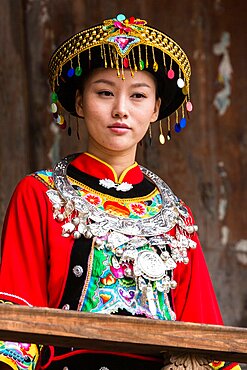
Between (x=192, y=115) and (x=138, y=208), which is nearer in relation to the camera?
(x=138, y=208)

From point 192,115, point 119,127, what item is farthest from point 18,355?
point 192,115

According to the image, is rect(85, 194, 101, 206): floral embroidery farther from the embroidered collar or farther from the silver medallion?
the silver medallion

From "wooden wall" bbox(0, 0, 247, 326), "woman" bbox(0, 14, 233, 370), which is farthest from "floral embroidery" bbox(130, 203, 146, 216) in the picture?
"wooden wall" bbox(0, 0, 247, 326)

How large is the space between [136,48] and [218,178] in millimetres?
1524

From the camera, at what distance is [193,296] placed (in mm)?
4680

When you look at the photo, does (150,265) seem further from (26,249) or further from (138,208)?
(26,249)

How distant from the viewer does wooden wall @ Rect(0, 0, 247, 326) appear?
607cm

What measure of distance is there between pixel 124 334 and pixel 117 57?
91 centimetres

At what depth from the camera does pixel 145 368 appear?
4.43 metres

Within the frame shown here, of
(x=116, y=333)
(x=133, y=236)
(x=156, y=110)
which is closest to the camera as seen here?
(x=116, y=333)

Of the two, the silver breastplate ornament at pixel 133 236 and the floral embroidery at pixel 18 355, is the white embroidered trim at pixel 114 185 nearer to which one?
the silver breastplate ornament at pixel 133 236

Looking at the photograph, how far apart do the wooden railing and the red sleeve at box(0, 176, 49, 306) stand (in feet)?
1.03

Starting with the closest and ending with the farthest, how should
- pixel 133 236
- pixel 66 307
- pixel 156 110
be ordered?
pixel 66 307, pixel 133 236, pixel 156 110

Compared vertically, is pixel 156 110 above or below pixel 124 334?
above
